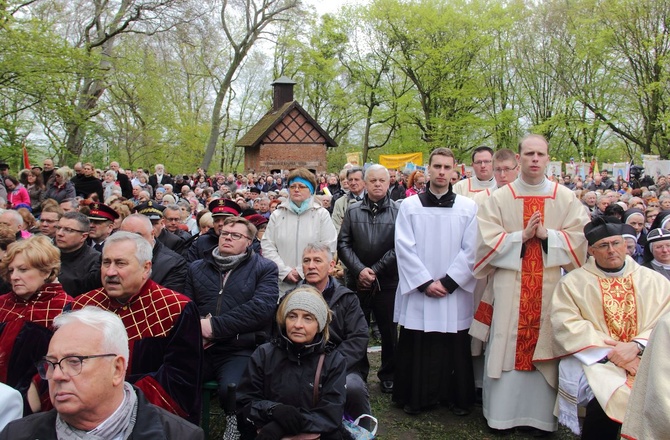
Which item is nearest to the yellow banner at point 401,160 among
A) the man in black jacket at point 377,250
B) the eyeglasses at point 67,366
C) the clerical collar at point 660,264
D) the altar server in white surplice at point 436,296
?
the man in black jacket at point 377,250

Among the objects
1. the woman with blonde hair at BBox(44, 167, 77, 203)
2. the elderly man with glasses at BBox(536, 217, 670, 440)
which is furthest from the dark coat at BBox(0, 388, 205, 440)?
the woman with blonde hair at BBox(44, 167, 77, 203)

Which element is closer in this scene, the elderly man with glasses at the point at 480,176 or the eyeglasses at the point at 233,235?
the eyeglasses at the point at 233,235

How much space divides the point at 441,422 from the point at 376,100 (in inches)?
1352

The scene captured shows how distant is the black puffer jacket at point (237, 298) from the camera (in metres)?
4.10

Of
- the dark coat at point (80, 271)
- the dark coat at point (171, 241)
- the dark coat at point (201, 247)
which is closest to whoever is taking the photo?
the dark coat at point (80, 271)

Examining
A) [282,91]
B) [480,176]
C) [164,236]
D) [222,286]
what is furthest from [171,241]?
[282,91]

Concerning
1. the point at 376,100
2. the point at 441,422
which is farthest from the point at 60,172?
the point at 376,100

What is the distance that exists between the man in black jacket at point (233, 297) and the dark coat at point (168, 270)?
167 millimetres

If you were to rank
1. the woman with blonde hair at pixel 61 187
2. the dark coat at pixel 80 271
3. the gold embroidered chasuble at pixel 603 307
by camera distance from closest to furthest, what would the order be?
1. the gold embroidered chasuble at pixel 603 307
2. the dark coat at pixel 80 271
3. the woman with blonde hair at pixel 61 187

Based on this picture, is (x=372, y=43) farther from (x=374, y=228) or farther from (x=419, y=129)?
(x=374, y=228)

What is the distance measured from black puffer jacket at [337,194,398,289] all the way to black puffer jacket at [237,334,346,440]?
184cm

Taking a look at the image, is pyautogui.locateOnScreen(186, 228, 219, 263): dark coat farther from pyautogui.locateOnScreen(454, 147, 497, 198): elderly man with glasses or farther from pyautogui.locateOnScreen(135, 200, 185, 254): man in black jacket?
pyautogui.locateOnScreen(454, 147, 497, 198): elderly man with glasses

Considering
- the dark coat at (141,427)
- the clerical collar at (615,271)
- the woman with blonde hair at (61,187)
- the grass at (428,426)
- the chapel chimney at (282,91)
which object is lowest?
the grass at (428,426)

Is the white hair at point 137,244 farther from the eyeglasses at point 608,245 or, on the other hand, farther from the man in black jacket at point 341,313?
the eyeglasses at point 608,245
